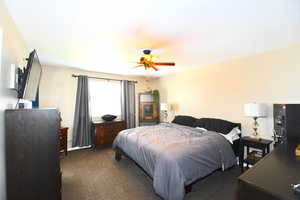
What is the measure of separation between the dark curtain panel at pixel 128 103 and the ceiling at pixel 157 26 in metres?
2.17

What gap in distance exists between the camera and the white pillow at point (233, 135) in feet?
9.52

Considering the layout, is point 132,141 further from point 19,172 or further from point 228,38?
point 228,38

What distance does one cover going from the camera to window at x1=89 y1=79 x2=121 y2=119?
14.7 ft

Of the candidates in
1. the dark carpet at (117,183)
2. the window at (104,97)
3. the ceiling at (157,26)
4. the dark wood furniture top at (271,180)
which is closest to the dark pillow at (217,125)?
the dark carpet at (117,183)

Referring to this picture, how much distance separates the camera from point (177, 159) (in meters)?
1.94

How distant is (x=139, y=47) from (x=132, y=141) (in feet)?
6.03

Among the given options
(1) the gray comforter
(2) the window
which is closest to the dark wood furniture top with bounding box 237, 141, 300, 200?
(1) the gray comforter

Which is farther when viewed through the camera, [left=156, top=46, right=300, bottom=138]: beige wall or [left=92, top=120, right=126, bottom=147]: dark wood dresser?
[left=92, top=120, right=126, bottom=147]: dark wood dresser

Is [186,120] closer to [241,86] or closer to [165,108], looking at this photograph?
[165,108]

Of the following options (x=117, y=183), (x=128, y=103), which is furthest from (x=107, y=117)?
(x=117, y=183)

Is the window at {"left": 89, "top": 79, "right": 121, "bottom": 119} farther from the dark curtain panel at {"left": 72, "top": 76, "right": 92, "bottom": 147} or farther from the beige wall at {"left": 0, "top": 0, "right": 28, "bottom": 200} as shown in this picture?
the beige wall at {"left": 0, "top": 0, "right": 28, "bottom": 200}

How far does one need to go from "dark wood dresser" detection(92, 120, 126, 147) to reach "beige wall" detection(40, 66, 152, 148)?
0.76m

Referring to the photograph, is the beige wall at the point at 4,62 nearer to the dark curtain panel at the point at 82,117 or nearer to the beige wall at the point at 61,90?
the beige wall at the point at 61,90

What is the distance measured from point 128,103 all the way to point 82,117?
157 centimetres
